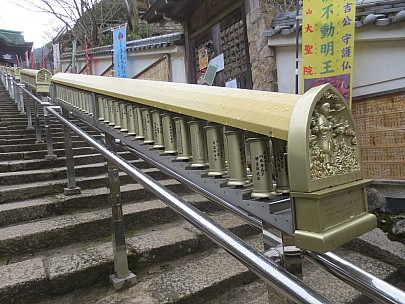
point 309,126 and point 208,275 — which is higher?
point 309,126

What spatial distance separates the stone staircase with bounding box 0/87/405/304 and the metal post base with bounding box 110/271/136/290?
0.04 metres

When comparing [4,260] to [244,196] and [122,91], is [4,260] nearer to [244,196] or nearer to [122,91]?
[122,91]

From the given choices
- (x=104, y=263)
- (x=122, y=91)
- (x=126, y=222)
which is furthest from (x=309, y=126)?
(x=126, y=222)

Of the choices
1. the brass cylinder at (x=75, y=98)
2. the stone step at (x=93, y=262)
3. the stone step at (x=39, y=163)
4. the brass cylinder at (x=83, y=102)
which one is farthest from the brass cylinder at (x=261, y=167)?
the stone step at (x=39, y=163)

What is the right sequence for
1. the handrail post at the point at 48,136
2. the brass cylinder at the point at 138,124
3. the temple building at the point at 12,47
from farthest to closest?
the temple building at the point at 12,47, the handrail post at the point at 48,136, the brass cylinder at the point at 138,124

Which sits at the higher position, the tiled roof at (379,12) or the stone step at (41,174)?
the tiled roof at (379,12)

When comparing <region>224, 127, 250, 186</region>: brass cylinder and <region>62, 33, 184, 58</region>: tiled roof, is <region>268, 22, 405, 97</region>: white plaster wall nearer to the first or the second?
<region>224, 127, 250, 186</region>: brass cylinder

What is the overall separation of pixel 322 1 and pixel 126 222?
3.26m

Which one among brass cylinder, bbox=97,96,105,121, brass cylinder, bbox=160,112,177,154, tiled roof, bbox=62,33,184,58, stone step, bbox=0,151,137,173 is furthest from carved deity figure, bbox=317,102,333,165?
tiled roof, bbox=62,33,184,58

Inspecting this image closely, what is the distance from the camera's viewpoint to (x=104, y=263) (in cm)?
204

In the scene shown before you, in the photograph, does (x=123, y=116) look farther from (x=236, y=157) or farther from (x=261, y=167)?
(x=261, y=167)

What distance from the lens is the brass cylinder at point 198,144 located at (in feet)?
4.33

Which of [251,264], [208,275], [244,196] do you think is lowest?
[208,275]

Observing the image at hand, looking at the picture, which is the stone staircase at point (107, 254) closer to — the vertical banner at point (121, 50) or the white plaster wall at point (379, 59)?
the white plaster wall at point (379, 59)
